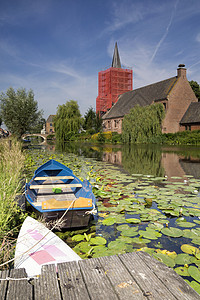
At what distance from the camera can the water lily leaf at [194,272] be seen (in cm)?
254

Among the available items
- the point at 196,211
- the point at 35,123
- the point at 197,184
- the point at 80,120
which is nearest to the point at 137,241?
the point at 196,211

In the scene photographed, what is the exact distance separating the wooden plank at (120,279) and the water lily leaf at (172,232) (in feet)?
6.66

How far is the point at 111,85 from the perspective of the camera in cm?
5475

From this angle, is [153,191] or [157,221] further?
[153,191]

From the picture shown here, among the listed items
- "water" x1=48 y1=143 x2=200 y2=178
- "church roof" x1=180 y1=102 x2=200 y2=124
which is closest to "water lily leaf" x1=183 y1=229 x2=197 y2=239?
"water" x1=48 y1=143 x2=200 y2=178

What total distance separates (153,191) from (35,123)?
2069 cm

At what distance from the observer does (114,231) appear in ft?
12.8

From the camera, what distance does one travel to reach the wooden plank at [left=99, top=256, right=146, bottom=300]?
1.50m

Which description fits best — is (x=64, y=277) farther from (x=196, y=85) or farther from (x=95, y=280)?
(x=196, y=85)

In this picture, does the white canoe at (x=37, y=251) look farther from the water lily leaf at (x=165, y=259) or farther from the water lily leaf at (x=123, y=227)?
the water lily leaf at (x=123, y=227)

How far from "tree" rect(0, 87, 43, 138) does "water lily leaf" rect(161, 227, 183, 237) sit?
69.1 ft

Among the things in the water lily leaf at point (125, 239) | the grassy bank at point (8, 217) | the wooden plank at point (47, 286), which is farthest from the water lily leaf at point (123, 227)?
the wooden plank at point (47, 286)

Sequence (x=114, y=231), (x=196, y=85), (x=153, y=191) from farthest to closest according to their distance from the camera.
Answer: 1. (x=196, y=85)
2. (x=153, y=191)
3. (x=114, y=231)

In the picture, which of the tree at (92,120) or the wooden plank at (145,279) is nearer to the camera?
the wooden plank at (145,279)
